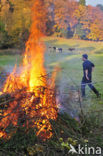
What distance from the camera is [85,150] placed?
2.94 m

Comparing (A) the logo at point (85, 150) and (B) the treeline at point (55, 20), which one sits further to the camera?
(B) the treeline at point (55, 20)

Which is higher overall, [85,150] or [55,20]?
[55,20]

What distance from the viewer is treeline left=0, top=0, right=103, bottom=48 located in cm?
1719

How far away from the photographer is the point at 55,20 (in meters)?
17.1

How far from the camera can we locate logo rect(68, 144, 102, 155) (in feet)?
9.43

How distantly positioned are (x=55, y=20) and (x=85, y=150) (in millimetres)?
15574

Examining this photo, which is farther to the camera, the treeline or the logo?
the treeline

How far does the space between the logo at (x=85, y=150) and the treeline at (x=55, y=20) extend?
14.2 m

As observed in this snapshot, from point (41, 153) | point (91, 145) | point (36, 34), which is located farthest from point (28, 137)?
→ point (36, 34)

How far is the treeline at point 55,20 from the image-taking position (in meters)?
17.2

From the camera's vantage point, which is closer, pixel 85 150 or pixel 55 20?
pixel 85 150

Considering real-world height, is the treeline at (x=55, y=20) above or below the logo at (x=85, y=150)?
above

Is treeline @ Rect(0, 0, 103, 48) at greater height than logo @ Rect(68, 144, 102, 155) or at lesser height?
greater

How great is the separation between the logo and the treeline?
558 inches
